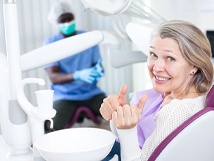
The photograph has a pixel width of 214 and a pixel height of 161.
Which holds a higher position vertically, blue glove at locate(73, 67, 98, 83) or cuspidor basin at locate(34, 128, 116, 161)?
cuspidor basin at locate(34, 128, 116, 161)

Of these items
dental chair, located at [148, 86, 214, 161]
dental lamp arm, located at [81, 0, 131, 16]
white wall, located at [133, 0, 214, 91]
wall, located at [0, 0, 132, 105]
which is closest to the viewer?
dental chair, located at [148, 86, 214, 161]

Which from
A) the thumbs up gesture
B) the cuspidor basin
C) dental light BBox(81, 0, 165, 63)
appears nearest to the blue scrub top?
dental light BBox(81, 0, 165, 63)

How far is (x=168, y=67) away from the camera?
1062mm

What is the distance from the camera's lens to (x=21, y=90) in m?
1.07

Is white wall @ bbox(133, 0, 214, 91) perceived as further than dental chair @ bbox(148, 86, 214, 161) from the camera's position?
Yes

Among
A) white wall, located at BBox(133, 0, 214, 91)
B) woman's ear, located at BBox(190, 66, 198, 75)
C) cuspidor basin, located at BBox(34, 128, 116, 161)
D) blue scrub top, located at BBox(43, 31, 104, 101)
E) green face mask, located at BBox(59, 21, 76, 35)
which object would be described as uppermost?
white wall, located at BBox(133, 0, 214, 91)

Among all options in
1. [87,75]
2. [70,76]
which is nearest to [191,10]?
[87,75]

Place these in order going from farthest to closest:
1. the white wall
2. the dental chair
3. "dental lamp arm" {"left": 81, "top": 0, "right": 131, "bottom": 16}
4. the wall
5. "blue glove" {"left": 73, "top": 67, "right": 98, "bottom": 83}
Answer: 1. the wall
2. "blue glove" {"left": 73, "top": 67, "right": 98, "bottom": 83}
3. the white wall
4. "dental lamp arm" {"left": 81, "top": 0, "right": 131, "bottom": 16}
5. the dental chair

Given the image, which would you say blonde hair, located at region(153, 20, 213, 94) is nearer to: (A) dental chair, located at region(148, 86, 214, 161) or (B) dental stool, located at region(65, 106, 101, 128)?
(A) dental chair, located at region(148, 86, 214, 161)

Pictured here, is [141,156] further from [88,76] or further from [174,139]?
[88,76]

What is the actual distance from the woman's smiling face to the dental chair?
17 centimetres

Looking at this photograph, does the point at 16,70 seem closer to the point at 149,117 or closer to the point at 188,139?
the point at 149,117

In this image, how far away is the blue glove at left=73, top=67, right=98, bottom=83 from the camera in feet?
9.32

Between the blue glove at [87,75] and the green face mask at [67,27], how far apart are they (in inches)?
14.7
